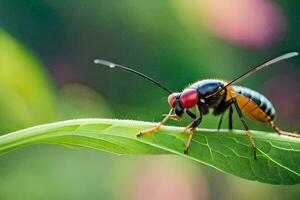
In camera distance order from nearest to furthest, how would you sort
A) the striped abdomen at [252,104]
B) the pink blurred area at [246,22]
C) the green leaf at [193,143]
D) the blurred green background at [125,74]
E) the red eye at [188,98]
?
the green leaf at [193,143]
the red eye at [188,98]
the striped abdomen at [252,104]
the blurred green background at [125,74]
the pink blurred area at [246,22]

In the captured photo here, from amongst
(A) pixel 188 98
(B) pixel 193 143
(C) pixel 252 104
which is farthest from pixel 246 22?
(B) pixel 193 143

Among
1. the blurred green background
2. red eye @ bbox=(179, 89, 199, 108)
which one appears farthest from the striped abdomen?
the blurred green background

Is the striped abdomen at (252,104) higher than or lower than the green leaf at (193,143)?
higher

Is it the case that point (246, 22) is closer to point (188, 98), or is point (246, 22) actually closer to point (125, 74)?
point (125, 74)

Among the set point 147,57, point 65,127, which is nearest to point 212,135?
point 65,127

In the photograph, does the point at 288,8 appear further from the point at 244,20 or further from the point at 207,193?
the point at 207,193

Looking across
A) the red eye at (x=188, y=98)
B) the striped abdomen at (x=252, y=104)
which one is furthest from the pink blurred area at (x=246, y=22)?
the red eye at (x=188, y=98)

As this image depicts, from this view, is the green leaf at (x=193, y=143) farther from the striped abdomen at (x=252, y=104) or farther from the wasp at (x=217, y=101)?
the striped abdomen at (x=252, y=104)

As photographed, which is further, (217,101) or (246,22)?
(246,22)
